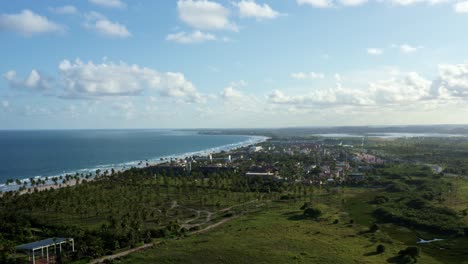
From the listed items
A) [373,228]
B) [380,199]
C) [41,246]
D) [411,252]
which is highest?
[41,246]

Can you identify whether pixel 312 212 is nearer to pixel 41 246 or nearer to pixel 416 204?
pixel 416 204

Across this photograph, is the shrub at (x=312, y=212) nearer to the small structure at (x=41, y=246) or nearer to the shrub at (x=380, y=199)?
the shrub at (x=380, y=199)

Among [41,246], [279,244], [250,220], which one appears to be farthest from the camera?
[250,220]

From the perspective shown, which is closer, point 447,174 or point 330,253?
point 330,253

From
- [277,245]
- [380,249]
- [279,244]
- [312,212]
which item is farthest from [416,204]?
[277,245]

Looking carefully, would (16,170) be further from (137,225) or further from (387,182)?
(387,182)

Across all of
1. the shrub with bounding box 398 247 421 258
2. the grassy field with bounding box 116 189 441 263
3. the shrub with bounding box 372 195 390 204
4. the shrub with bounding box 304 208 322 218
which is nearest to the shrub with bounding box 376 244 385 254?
the grassy field with bounding box 116 189 441 263

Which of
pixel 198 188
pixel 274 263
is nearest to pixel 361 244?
pixel 274 263
